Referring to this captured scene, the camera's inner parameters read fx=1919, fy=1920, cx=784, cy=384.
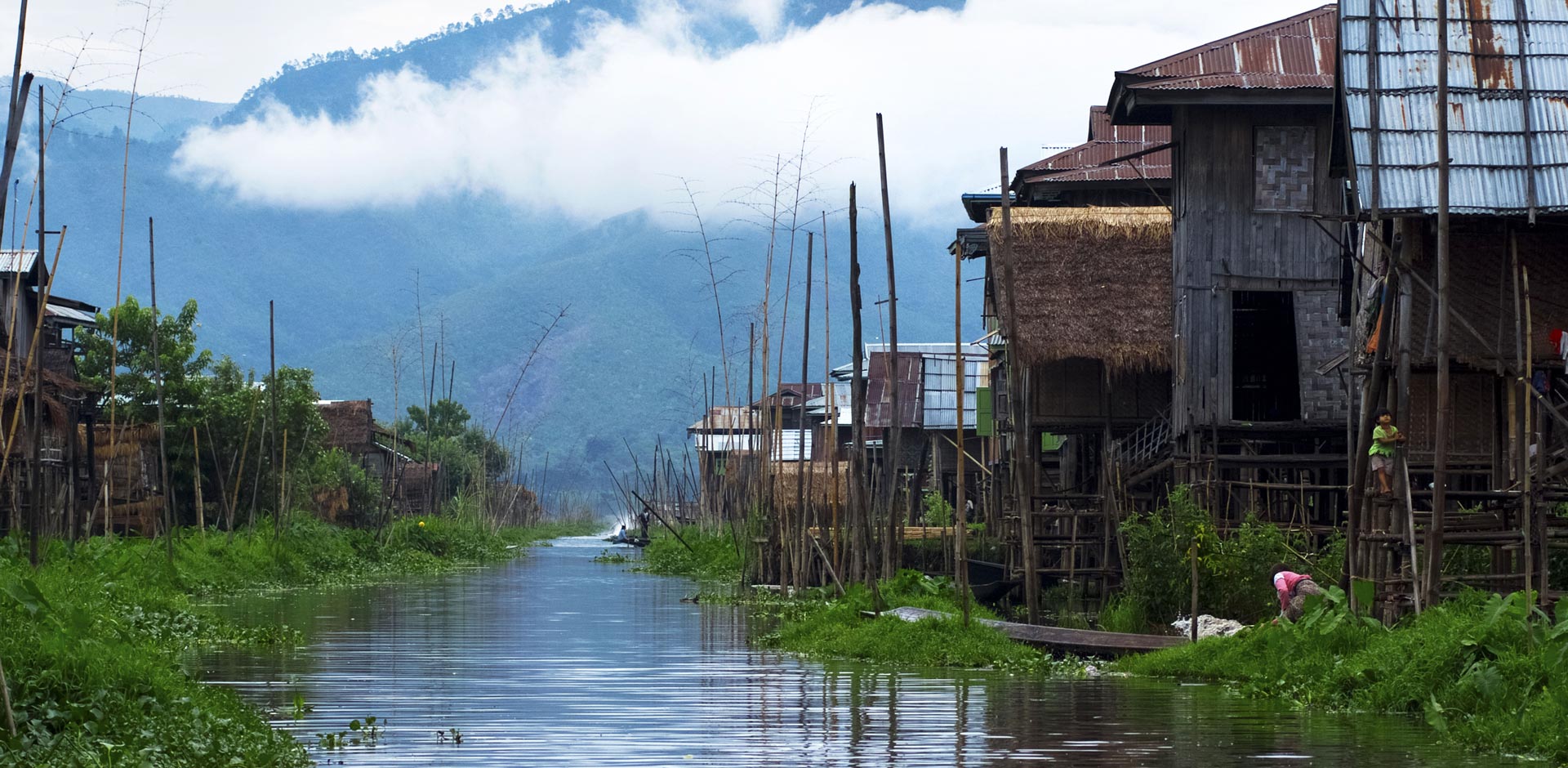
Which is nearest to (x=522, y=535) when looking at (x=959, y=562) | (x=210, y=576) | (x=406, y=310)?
(x=210, y=576)

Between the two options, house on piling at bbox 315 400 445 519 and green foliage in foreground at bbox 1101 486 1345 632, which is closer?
green foliage in foreground at bbox 1101 486 1345 632

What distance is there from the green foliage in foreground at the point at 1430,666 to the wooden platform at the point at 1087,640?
0.56 metres

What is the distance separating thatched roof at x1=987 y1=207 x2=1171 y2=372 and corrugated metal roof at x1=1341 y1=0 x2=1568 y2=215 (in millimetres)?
6727

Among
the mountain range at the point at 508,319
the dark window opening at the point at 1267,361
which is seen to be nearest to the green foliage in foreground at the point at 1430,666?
the dark window opening at the point at 1267,361

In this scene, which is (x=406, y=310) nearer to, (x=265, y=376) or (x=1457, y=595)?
(x=265, y=376)

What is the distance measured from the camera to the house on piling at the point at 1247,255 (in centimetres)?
2172

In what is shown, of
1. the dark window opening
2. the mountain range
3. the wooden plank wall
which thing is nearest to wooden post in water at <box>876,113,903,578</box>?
the wooden plank wall

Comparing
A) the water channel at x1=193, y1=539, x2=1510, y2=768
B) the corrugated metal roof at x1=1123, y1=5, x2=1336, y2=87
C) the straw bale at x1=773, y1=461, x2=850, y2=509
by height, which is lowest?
the water channel at x1=193, y1=539, x2=1510, y2=768

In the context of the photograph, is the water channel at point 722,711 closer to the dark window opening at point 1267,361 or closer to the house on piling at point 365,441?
the dark window opening at point 1267,361

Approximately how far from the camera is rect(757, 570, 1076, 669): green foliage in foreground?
55.0ft

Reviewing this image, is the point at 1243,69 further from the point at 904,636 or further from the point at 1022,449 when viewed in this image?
the point at 904,636

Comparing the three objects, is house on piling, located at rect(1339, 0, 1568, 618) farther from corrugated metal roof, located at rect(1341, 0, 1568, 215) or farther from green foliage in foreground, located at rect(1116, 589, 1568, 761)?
green foliage in foreground, located at rect(1116, 589, 1568, 761)

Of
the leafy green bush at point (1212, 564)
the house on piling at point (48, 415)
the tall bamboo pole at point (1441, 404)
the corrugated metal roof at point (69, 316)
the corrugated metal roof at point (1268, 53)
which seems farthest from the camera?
the corrugated metal roof at point (69, 316)

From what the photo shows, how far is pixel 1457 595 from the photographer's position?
1347 cm
